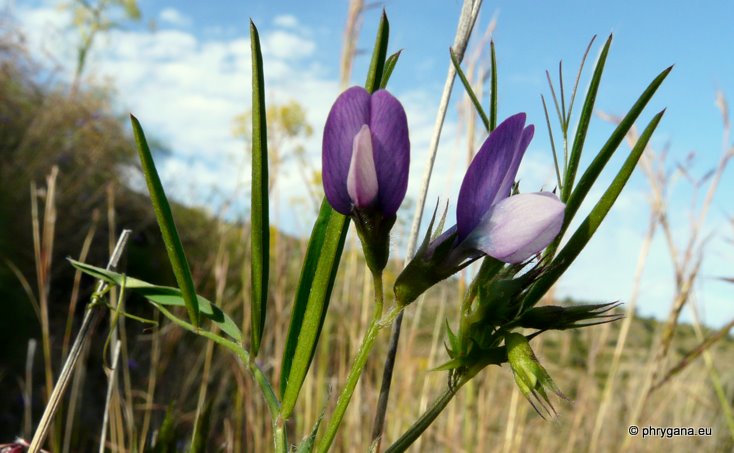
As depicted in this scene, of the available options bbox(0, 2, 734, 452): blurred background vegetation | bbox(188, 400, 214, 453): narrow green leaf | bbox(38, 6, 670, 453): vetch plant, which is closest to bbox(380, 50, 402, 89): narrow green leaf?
bbox(38, 6, 670, 453): vetch plant

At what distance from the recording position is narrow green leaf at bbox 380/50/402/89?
36 cm

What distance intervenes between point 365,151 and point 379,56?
2.3 inches

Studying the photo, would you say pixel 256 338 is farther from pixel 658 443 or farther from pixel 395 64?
pixel 658 443

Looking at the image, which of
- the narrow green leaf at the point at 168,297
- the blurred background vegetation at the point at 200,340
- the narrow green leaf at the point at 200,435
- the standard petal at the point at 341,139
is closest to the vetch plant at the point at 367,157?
the standard petal at the point at 341,139

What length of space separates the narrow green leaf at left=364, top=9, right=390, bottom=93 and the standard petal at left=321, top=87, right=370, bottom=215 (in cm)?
4

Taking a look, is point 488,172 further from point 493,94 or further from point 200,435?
point 200,435

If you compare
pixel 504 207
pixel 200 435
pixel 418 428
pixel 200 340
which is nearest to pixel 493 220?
pixel 504 207

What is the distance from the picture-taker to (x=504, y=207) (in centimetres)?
34

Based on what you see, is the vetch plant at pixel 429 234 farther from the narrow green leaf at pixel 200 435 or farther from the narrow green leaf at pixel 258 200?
the narrow green leaf at pixel 200 435

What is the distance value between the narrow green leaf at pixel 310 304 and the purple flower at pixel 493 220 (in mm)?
40

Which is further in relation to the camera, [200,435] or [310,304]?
[200,435]

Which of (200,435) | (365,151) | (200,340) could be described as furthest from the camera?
(200,340)

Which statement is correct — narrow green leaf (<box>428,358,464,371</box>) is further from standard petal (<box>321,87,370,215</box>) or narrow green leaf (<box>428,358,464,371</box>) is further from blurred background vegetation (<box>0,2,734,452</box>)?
blurred background vegetation (<box>0,2,734,452</box>)

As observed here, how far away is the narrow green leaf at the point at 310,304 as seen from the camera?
35 centimetres
